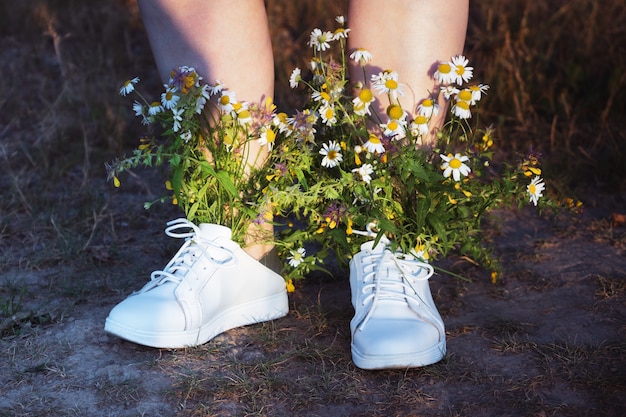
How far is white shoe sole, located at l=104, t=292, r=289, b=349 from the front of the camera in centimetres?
162

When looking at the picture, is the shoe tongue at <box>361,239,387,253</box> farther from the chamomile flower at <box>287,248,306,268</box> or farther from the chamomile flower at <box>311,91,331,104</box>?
the chamomile flower at <box>311,91,331,104</box>

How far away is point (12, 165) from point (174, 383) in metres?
1.56

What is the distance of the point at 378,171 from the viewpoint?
171 cm

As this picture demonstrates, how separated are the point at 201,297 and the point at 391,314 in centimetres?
39

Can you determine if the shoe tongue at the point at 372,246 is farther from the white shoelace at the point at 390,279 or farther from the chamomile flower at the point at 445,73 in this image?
the chamomile flower at the point at 445,73

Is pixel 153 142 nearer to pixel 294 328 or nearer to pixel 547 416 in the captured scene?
pixel 294 328

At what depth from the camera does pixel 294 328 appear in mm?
1771

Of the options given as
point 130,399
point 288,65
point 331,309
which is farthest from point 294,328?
point 288,65

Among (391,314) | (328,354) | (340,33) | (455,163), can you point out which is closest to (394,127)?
(455,163)

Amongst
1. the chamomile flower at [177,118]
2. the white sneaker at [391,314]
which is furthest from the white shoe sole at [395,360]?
the chamomile flower at [177,118]

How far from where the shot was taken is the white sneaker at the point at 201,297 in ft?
5.33

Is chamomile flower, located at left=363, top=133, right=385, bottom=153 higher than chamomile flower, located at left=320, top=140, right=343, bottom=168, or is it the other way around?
chamomile flower, located at left=363, top=133, right=385, bottom=153

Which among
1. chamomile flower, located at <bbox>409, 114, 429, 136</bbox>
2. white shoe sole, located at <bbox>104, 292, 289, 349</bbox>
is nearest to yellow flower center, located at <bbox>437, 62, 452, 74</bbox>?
chamomile flower, located at <bbox>409, 114, 429, 136</bbox>

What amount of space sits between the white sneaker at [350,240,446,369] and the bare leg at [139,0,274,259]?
0.34 m
